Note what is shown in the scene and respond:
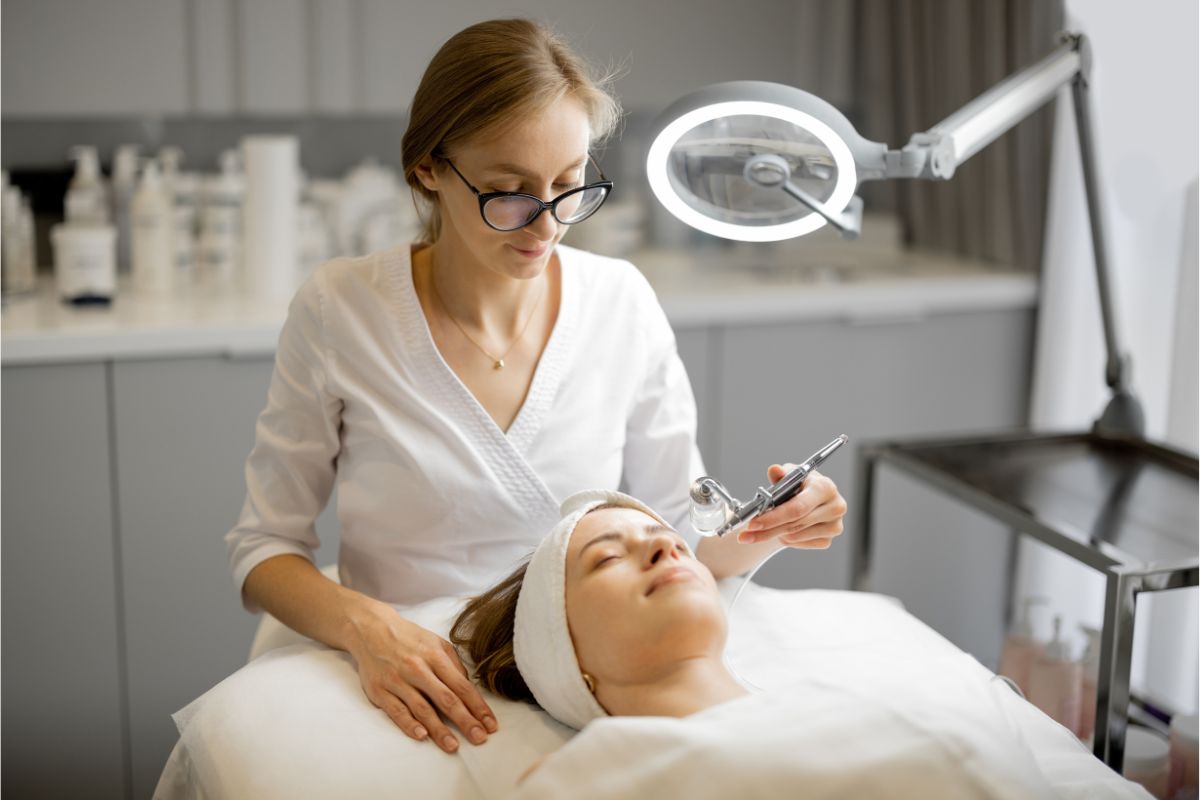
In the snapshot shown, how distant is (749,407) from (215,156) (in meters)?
1.20

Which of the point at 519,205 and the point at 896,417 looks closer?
the point at 519,205

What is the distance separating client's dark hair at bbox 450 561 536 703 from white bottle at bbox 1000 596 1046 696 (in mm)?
891

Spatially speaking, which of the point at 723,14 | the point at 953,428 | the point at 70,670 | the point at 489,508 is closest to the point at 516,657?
the point at 489,508

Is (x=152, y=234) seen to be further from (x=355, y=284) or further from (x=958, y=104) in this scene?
(x=958, y=104)

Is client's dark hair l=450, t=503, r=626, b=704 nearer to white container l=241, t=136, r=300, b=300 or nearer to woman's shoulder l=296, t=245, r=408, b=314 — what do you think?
woman's shoulder l=296, t=245, r=408, b=314

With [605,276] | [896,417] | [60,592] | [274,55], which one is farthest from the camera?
[896,417]

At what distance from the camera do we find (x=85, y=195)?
2438 mm

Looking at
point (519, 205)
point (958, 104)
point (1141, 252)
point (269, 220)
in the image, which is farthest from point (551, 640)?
point (958, 104)

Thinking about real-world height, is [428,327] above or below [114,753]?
above

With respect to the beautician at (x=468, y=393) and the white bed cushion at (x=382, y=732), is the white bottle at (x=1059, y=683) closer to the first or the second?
the white bed cushion at (x=382, y=732)

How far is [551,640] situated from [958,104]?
1779 mm

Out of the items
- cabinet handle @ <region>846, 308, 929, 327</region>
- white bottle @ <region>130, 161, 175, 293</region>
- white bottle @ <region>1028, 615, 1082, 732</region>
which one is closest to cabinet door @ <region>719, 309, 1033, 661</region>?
cabinet handle @ <region>846, 308, 929, 327</region>

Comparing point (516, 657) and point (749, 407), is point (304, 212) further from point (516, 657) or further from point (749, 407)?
point (516, 657)

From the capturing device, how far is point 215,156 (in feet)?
8.93
